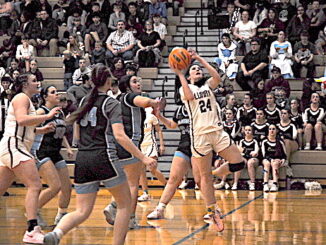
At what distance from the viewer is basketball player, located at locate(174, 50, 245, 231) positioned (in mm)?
9422

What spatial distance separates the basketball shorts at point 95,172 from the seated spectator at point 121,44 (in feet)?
40.1

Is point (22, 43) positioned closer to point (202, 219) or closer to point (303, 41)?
point (303, 41)

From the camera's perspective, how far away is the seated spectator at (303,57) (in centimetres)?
1783

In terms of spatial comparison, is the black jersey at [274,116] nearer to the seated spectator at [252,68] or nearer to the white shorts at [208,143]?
the seated spectator at [252,68]

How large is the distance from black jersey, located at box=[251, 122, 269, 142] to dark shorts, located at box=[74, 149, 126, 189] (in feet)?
29.5

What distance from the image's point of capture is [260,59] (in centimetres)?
1775

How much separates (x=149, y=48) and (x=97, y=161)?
12277 mm

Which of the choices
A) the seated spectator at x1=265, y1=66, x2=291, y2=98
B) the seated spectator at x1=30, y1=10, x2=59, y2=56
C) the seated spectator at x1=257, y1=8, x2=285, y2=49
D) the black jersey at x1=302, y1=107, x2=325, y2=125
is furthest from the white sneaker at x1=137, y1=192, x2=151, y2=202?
the seated spectator at x1=30, y1=10, x2=59, y2=56

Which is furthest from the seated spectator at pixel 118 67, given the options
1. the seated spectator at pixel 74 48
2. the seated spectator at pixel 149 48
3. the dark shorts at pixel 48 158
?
the dark shorts at pixel 48 158

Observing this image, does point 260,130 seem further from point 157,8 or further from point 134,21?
point 157,8

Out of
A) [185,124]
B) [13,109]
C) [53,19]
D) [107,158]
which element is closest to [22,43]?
[53,19]

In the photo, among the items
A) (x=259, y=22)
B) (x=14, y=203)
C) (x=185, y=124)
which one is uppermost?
(x=259, y=22)

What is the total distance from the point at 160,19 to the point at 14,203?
8538mm

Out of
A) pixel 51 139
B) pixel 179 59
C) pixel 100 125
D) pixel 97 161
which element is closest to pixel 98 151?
pixel 97 161
